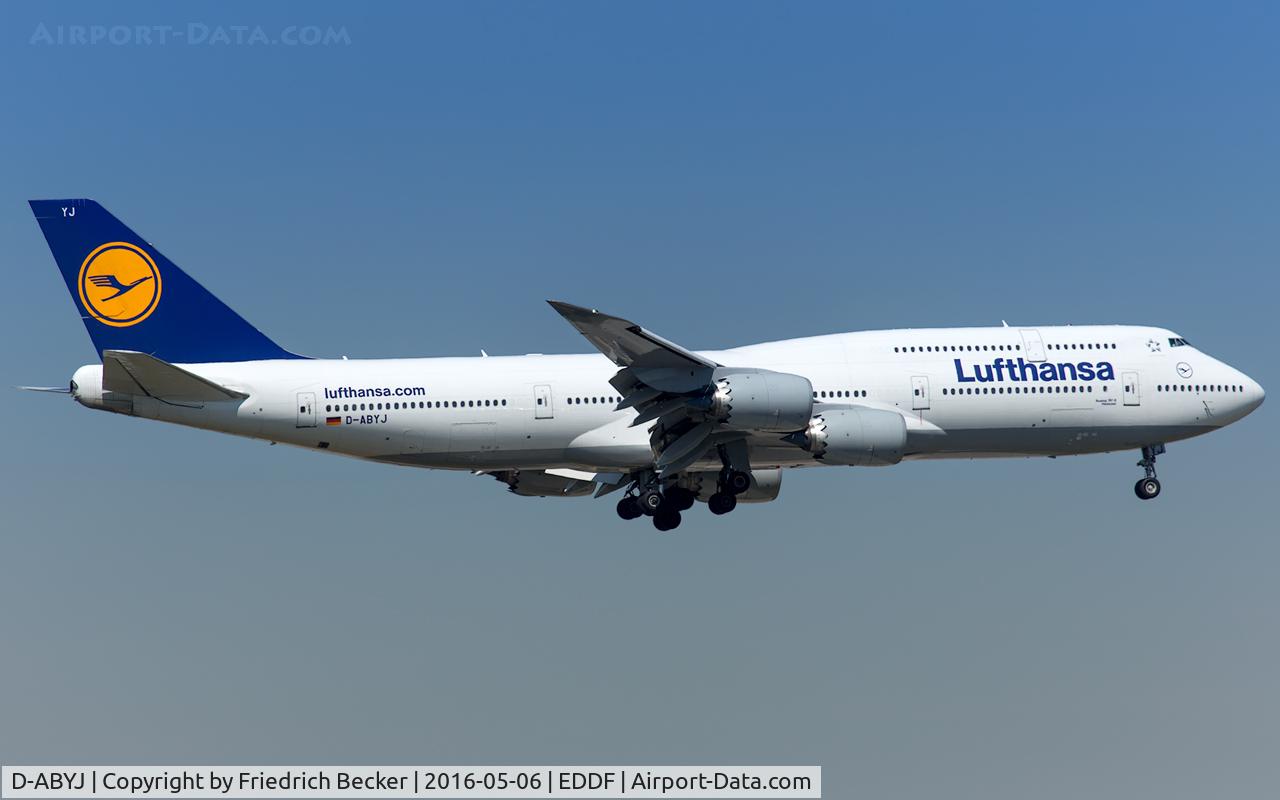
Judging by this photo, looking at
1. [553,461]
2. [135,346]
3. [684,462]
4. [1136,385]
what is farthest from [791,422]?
[135,346]

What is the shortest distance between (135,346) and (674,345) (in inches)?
591

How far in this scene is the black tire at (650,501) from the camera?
56188 millimetres

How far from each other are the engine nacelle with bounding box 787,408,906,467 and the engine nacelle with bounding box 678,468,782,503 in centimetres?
484

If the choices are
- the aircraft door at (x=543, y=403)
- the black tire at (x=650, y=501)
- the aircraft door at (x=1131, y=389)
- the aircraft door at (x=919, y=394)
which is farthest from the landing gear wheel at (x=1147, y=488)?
the aircraft door at (x=543, y=403)

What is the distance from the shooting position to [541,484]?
5916 centimetres

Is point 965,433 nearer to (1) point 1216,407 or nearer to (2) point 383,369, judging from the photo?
(1) point 1216,407

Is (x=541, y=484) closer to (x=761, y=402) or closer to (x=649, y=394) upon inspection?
(x=649, y=394)

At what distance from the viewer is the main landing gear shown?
2272 inches

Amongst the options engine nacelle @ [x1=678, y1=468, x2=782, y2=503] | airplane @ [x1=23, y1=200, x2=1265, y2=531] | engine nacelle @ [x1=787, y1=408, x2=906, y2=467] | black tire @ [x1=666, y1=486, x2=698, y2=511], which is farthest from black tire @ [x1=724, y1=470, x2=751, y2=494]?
engine nacelle @ [x1=678, y1=468, x2=782, y2=503]

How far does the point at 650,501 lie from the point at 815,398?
18.4 ft

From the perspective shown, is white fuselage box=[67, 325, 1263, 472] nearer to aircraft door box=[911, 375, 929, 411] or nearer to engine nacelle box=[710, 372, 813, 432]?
aircraft door box=[911, 375, 929, 411]

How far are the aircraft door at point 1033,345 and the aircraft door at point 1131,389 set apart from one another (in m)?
2.48

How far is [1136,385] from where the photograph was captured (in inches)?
2228

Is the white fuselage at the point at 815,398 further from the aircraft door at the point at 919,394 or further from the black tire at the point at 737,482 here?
the black tire at the point at 737,482
